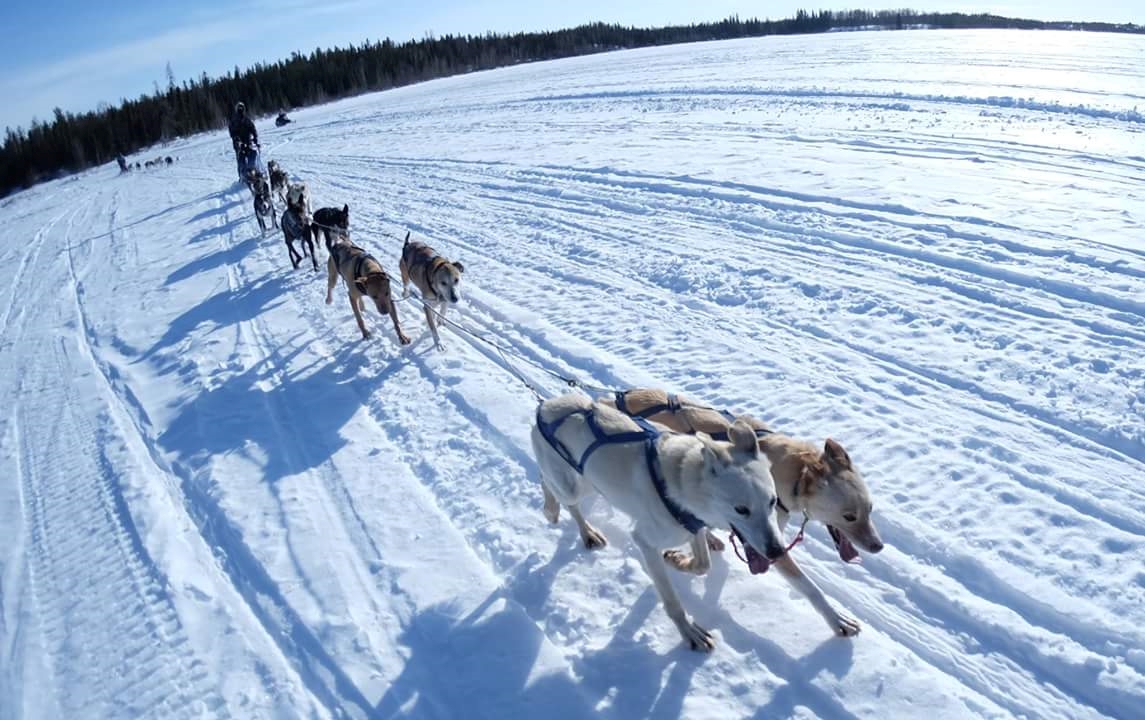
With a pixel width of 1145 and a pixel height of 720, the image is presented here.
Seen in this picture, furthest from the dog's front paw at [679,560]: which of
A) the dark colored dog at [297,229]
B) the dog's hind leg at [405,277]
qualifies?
the dark colored dog at [297,229]

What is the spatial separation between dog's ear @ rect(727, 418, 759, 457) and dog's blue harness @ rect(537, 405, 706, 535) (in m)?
0.44

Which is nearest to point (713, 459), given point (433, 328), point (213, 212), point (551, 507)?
point (551, 507)

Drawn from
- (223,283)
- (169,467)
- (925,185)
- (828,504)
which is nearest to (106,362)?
(223,283)

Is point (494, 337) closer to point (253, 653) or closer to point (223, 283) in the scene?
point (253, 653)

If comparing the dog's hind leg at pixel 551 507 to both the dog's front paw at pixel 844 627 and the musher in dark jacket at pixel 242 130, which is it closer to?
the dog's front paw at pixel 844 627

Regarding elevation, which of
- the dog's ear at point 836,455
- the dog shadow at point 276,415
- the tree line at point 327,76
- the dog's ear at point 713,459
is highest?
the tree line at point 327,76

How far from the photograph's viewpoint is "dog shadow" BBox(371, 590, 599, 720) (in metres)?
3.38

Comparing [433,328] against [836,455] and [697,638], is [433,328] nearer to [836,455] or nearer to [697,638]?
[697,638]

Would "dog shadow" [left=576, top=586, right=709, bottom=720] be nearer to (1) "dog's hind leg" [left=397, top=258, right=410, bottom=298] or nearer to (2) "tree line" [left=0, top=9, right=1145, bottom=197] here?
(1) "dog's hind leg" [left=397, top=258, right=410, bottom=298]

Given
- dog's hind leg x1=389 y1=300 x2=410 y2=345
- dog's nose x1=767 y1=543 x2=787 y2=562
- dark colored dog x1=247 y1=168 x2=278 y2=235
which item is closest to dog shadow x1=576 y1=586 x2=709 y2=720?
dog's nose x1=767 y1=543 x2=787 y2=562

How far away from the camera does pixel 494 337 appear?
7434 millimetres

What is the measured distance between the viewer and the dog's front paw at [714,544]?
4.06m

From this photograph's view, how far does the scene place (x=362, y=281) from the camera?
7.62 meters

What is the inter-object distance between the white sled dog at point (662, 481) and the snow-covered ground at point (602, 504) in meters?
0.31
